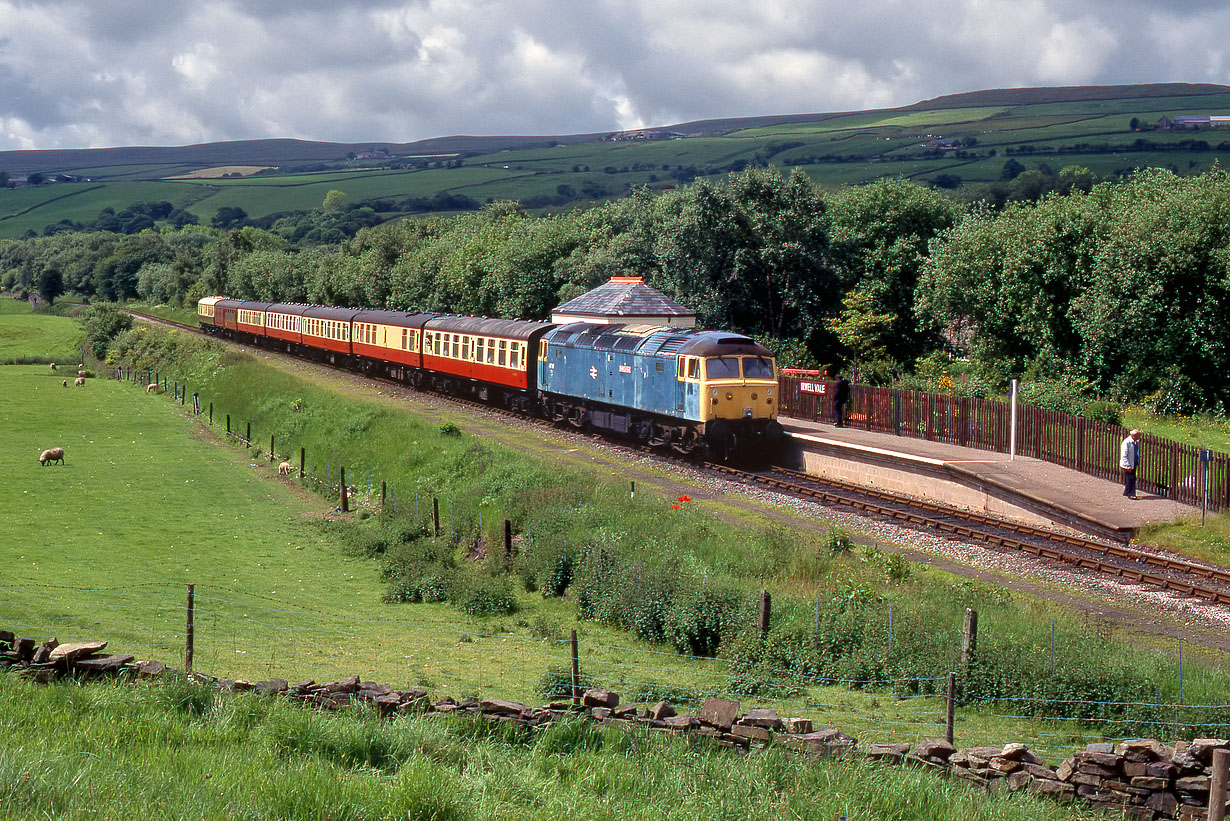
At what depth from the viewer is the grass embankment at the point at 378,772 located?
9164 millimetres

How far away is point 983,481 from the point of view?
90.3ft

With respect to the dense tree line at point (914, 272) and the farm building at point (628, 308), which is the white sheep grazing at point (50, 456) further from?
the dense tree line at point (914, 272)

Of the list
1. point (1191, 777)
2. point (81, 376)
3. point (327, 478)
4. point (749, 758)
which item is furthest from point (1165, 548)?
point (81, 376)

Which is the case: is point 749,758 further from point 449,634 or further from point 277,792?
point 449,634

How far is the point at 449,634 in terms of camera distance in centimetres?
2195

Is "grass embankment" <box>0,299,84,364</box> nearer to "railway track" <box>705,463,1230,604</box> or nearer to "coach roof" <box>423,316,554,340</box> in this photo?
"coach roof" <box>423,316,554,340</box>

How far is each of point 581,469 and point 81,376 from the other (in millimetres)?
56034

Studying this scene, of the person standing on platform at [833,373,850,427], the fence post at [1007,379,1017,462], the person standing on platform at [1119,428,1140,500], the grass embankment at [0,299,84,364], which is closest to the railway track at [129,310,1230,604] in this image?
the person standing on platform at [1119,428,1140,500]

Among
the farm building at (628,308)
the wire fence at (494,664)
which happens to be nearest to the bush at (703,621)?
the wire fence at (494,664)

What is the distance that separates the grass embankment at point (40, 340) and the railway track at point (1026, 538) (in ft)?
220

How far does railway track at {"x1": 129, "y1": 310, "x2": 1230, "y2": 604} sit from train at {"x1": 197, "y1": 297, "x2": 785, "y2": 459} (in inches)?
63.4

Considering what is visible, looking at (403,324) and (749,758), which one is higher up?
(403,324)

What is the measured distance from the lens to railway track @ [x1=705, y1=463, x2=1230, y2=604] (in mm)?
20812

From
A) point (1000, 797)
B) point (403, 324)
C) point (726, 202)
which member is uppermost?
point (726, 202)
